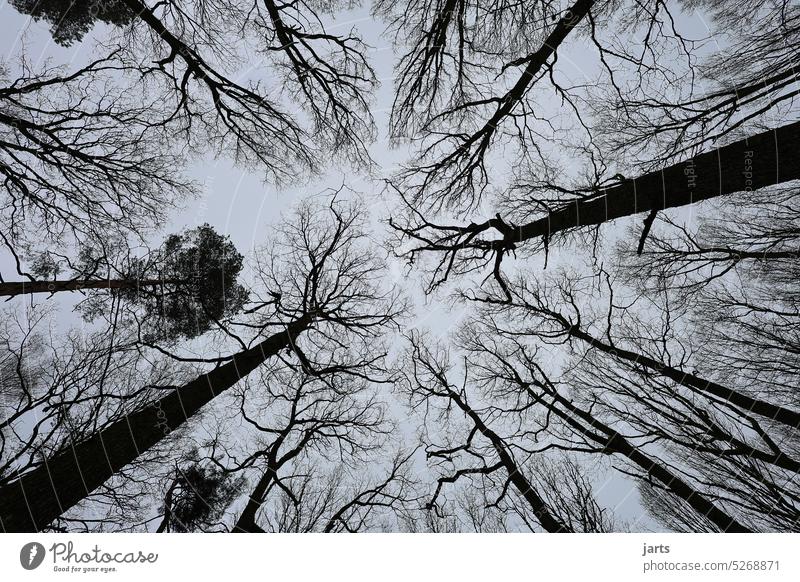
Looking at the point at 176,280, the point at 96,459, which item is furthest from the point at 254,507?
the point at 176,280

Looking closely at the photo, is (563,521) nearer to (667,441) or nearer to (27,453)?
(667,441)

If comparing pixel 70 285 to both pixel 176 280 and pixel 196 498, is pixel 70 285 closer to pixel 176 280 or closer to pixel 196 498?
pixel 176 280

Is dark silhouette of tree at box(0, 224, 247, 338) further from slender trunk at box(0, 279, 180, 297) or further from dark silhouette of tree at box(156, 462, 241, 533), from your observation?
dark silhouette of tree at box(156, 462, 241, 533)

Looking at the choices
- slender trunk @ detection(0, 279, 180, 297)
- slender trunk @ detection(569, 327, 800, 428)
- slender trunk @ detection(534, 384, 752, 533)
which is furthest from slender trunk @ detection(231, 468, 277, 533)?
slender trunk @ detection(569, 327, 800, 428)

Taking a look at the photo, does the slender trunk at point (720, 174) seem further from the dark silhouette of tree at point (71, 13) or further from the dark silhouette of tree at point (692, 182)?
the dark silhouette of tree at point (71, 13)

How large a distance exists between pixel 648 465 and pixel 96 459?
293 inches

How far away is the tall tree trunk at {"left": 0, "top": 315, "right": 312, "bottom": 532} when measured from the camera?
3109 millimetres

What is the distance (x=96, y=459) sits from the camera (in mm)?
3443

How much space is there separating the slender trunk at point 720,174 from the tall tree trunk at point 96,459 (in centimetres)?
571

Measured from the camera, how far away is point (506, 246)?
4.92m
